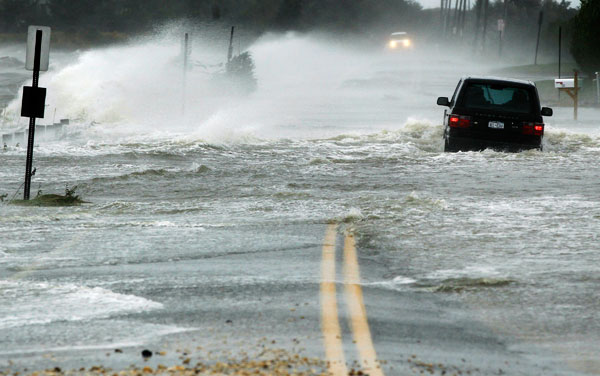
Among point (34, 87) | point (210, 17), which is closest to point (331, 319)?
point (34, 87)

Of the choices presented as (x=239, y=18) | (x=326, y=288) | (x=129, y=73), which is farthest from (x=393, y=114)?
(x=239, y=18)

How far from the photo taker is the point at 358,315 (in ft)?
22.0

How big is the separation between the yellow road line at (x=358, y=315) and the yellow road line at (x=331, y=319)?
0.30 ft

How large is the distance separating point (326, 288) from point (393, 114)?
3390 centimetres

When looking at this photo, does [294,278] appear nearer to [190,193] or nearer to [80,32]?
[190,193]

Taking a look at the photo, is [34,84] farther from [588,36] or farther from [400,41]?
[400,41]

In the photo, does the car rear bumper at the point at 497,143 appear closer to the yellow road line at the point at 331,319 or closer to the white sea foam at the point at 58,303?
A: the yellow road line at the point at 331,319

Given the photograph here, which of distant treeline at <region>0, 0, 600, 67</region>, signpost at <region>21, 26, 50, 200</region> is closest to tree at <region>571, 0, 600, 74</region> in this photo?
signpost at <region>21, 26, 50, 200</region>

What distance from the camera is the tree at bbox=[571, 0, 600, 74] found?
1882 inches

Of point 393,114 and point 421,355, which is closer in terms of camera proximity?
point 421,355

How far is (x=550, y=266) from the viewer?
29.0 ft

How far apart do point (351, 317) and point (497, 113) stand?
13.1 metres

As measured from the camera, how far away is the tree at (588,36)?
4781 centimetres

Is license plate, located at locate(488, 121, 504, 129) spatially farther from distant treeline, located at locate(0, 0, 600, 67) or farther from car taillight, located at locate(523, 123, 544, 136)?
distant treeline, located at locate(0, 0, 600, 67)
